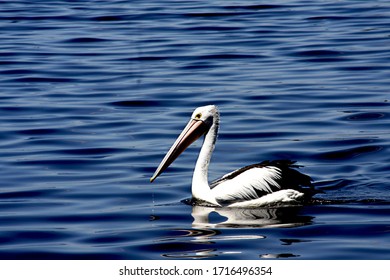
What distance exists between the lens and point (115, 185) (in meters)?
10.5

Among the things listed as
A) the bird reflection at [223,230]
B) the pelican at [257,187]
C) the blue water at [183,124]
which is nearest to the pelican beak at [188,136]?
the blue water at [183,124]

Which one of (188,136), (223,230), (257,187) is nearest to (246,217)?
(257,187)

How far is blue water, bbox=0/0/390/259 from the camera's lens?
28.3 feet

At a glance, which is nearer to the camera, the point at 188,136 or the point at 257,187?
the point at 257,187

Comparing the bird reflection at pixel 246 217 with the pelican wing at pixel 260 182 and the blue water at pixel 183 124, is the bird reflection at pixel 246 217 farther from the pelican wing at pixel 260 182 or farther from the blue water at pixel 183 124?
the pelican wing at pixel 260 182

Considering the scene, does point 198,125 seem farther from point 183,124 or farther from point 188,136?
point 183,124

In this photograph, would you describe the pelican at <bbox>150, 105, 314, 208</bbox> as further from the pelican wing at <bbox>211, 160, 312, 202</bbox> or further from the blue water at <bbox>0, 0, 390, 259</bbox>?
the blue water at <bbox>0, 0, 390, 259</bbox>

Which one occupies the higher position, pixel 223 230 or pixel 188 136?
pixel 188 136

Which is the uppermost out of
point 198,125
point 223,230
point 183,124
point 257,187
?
point 198,125

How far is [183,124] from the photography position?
43.9ft

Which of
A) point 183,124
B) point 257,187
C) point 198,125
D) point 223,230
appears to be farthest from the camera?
point 183,124

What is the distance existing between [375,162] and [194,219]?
9.09 feet

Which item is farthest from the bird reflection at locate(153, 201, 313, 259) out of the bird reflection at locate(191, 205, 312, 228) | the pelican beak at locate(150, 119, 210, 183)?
the pelican beak at locate(150, 119, 210, 183)

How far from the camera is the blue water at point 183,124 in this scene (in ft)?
28.3
